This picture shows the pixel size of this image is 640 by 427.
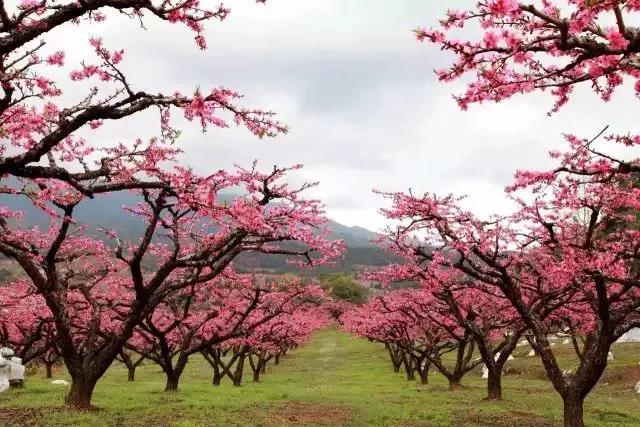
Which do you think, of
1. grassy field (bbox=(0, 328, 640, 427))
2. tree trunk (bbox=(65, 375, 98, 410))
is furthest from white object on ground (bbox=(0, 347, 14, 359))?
tree trunk (bbox=(65, 375, 98, 410))

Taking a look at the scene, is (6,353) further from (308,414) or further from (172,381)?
(308,414)

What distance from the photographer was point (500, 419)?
17703 millimetres

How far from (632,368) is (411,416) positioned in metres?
22.4

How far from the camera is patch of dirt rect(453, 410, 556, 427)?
16.8 metres

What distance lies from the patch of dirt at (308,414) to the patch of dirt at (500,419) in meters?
3.87

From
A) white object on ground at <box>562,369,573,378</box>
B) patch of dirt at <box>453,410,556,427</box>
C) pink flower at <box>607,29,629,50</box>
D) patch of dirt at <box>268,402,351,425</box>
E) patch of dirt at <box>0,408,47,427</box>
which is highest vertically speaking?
pink flower at <box>607,29,629,50</box>

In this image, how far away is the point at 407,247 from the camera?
17.4 m

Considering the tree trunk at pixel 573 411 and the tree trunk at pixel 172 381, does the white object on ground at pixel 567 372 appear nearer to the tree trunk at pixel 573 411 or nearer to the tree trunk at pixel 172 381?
the tree trunk at pixel 573 411

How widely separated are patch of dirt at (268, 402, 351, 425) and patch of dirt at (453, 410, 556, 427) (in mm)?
3874

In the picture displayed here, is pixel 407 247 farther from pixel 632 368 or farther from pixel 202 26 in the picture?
pixel 632 368

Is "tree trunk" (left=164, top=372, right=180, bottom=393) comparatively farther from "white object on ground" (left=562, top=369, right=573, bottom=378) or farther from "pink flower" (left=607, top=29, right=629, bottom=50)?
"white object on ground" (left=562, top=369, right=573, bottom=378)

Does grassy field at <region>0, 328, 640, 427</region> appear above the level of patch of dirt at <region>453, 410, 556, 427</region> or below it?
below

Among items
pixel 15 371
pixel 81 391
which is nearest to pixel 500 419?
pixel 81 391

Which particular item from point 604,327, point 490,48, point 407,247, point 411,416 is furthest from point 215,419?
point 490,48
